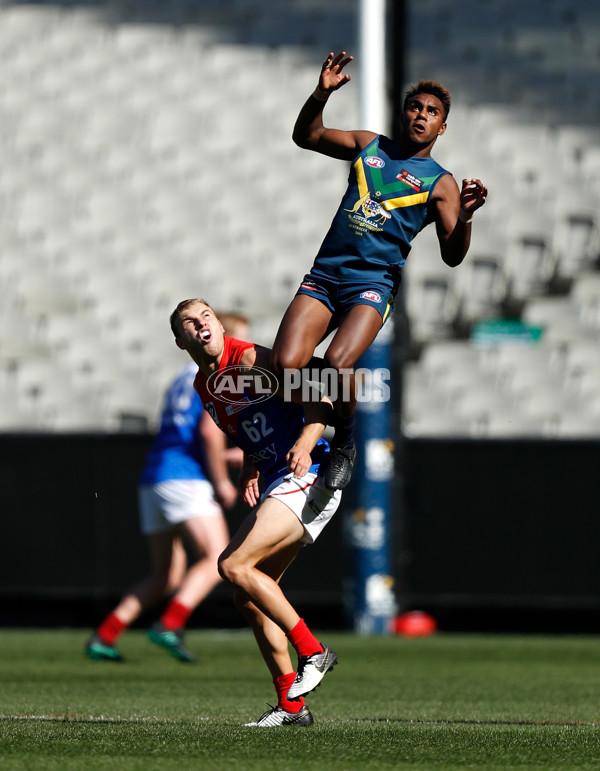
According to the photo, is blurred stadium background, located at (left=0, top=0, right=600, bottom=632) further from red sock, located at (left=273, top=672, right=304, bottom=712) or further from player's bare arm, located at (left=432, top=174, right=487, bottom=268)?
red sock, located at (left=273, top=672, right=304, bottom=712)

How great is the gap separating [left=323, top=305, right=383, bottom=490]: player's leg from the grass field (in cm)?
101

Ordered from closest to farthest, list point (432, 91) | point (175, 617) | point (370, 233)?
point (370, 233)
point (432, 91)
point (175, 617)

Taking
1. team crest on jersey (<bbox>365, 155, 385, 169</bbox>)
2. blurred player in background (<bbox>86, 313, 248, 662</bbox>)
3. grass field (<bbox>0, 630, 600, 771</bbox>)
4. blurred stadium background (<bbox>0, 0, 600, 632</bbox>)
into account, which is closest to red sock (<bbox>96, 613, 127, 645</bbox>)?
blurred player in background (<bbox>86, 313, 248, 662</bbox>)

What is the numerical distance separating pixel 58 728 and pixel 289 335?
1733mm

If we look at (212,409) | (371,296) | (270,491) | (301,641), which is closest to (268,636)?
(301,641)

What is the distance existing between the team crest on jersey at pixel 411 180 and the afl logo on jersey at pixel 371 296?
0.46 meters

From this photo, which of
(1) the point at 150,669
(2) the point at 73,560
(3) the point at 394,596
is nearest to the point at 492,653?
(3) the point at 394,596

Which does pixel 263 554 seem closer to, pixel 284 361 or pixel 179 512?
pixel 284 361

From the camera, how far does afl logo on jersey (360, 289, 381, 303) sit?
5262 millimetres

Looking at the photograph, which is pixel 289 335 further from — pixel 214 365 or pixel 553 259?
pixel 553 259

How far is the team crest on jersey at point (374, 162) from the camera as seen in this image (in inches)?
211

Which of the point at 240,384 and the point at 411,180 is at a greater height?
the point at 411,180

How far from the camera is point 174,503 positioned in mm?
8648

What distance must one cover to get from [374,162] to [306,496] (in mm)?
1397
